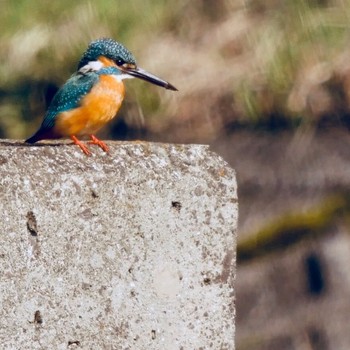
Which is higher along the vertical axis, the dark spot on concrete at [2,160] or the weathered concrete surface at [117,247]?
the dark spot on concrete at [2,160]

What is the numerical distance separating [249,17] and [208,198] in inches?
80.7

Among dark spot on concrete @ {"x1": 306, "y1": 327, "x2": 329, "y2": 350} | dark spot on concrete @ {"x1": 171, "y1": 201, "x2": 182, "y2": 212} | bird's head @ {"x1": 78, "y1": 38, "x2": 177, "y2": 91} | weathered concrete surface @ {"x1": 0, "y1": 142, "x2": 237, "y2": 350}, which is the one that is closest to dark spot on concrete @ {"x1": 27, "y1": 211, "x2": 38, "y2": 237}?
weathered concrete surface @ {"x1": 0, "y1": 142, "x2": 237, "y2": 350}

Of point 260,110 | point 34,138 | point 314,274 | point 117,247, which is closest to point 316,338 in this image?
point 314,274

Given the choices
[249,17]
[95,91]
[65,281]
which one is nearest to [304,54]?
[249,17]

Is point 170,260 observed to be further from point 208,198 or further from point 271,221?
point 271,221

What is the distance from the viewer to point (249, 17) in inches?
176

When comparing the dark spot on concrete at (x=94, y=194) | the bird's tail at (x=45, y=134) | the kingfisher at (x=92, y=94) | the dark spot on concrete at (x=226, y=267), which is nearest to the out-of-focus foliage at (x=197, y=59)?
the kingfisher at (x=92, y=94)

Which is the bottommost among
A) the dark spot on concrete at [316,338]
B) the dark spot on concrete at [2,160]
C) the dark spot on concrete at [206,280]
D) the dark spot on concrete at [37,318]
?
the dark spot on concrete at [316,338]

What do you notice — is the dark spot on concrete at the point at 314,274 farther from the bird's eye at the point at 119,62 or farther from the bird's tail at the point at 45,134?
the bird's tail at the point at 45,134

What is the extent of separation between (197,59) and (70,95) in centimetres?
173

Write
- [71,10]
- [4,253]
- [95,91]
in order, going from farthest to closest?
[71,10]
[95,91]
[4,253]

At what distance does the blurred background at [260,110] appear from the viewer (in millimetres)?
4312

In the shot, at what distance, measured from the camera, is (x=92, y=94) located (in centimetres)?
287

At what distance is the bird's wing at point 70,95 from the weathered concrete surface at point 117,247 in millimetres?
364
